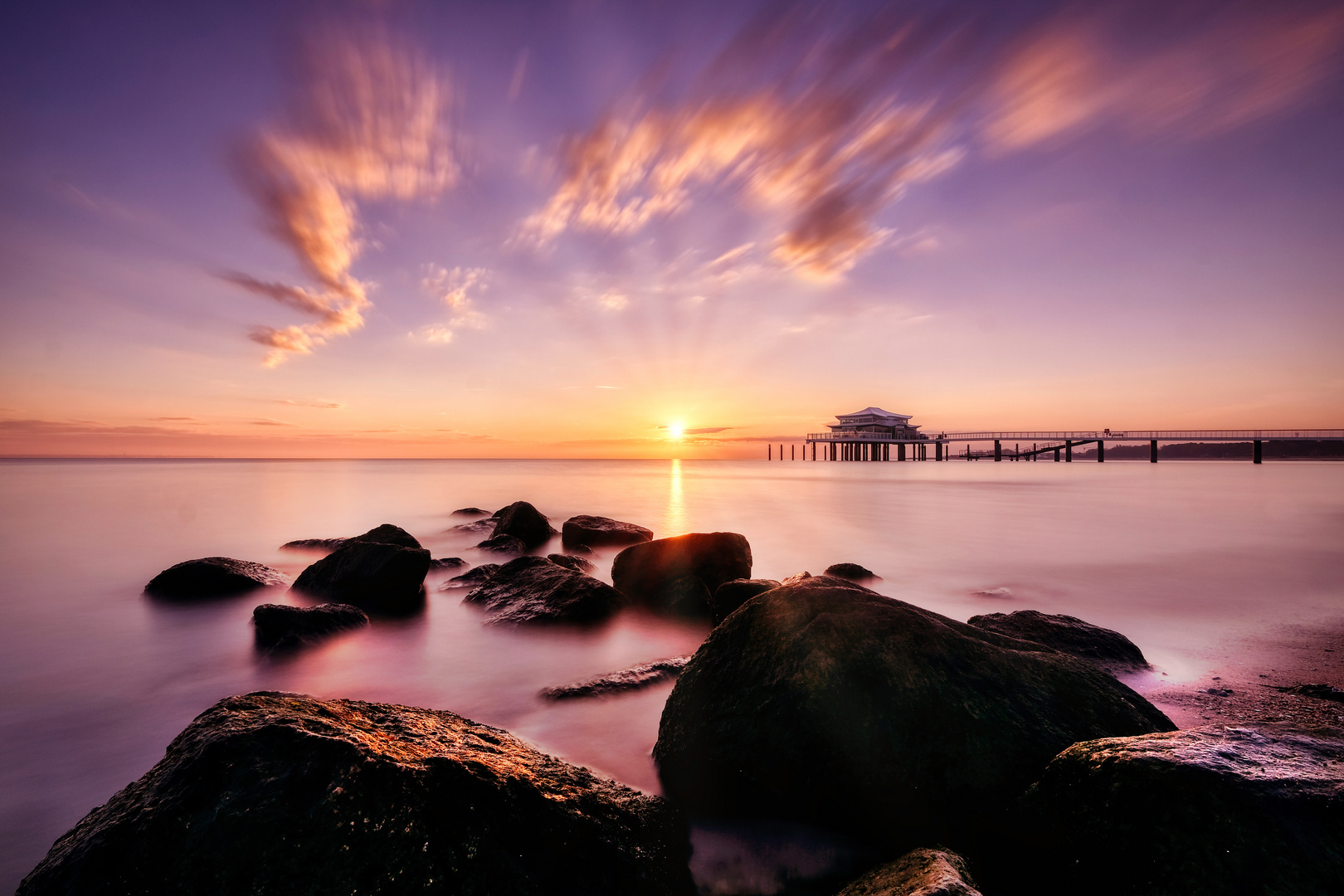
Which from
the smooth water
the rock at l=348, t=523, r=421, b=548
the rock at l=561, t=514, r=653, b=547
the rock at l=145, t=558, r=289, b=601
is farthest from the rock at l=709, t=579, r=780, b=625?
the rock at l=145, t=558, r=289, b=601

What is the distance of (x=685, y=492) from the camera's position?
37094mm

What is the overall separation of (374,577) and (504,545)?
5345 millimetres

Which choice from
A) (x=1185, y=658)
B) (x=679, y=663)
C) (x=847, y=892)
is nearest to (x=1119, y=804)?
(x=847, y=892)

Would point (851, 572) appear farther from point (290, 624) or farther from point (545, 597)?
point (290, 624)

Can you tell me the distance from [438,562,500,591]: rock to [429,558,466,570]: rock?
1.13m

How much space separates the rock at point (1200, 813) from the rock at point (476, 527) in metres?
16.4

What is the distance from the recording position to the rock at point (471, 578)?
31.5 feet

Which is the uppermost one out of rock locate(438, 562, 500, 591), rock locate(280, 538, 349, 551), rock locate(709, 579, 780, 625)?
rock locate(709, 579, 780, 625)

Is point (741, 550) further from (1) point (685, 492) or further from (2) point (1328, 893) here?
(1) point (685, 492)

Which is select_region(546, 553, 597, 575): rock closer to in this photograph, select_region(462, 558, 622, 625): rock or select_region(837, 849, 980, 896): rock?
select_region(462, 558, 622, 625): rock

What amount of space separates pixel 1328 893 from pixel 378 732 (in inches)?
143

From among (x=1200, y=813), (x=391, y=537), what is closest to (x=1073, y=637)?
(x=1200, y=813)

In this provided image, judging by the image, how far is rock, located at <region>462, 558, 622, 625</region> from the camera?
760cm

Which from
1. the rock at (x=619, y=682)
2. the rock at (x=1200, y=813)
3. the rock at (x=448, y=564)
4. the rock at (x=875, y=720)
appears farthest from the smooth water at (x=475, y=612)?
the rock at (x=1200, y=813)
